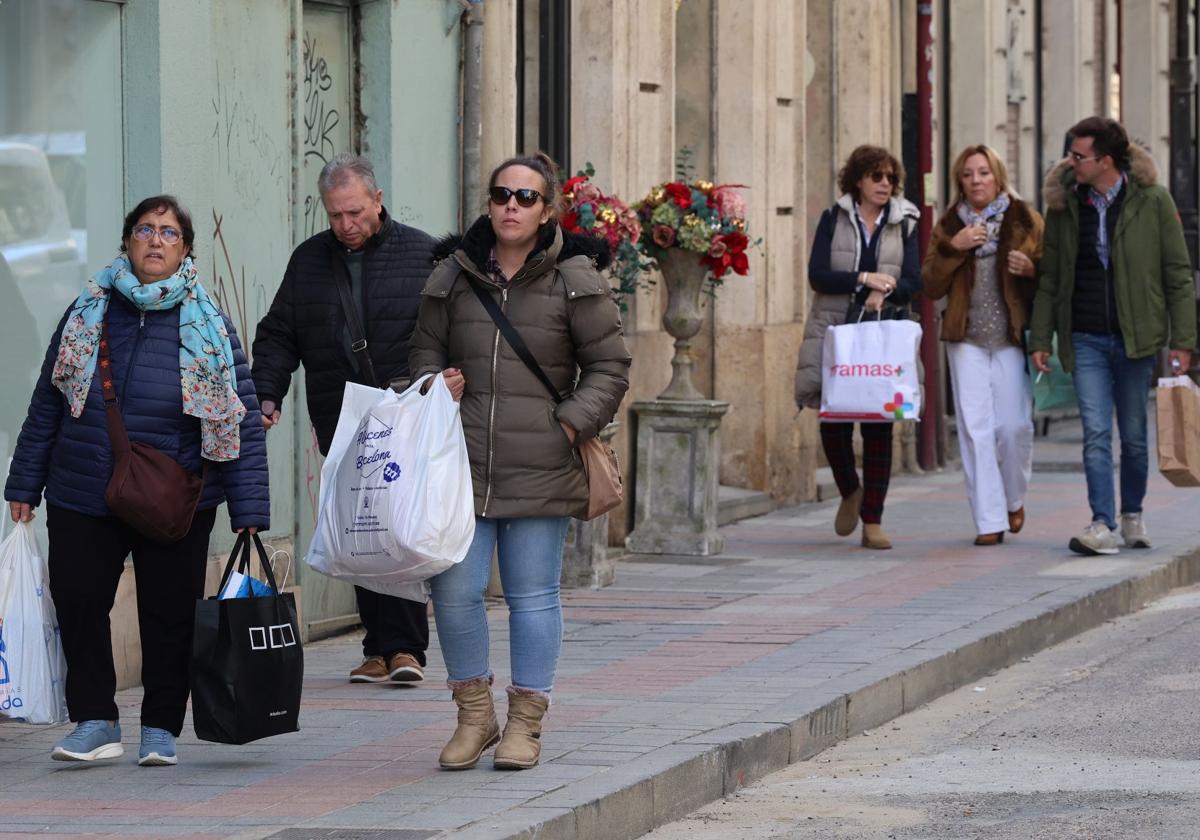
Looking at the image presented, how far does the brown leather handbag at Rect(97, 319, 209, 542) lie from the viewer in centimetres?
710

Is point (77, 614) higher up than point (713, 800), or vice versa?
point (77, 614)

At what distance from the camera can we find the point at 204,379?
23.7 ft

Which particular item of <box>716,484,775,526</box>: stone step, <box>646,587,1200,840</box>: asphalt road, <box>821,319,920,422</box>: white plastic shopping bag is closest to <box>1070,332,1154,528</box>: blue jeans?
<box>821,319,920,422</box>: white plastic shopping bag

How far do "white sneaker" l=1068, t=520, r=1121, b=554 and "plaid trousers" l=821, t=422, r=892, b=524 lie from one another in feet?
3.35

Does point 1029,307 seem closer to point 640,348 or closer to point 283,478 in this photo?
point 640,348

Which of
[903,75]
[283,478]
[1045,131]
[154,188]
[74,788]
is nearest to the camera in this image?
[74,788]

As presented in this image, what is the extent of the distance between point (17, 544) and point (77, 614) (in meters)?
0.27

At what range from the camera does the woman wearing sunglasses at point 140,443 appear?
7.21m

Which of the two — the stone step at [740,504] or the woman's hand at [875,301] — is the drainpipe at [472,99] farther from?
the stone step at [740,504]

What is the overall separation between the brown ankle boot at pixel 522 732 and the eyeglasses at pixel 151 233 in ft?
5.43

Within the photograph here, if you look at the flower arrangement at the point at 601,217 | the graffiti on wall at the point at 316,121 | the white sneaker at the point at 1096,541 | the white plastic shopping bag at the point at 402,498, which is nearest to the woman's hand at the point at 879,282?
the flower arrangement at the point at 601,217

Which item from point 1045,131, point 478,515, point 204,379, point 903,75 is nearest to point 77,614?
point 204,379

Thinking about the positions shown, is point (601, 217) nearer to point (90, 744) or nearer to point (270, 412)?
point (270, 412)

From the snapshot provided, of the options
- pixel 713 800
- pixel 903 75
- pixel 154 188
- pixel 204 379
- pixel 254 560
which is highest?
pixel 903 75
